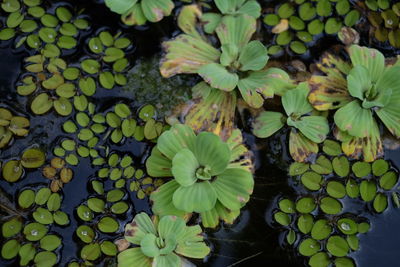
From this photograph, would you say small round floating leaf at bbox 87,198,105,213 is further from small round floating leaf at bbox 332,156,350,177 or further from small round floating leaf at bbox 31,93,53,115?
small round floating leaf at bbox 332,156,350,177

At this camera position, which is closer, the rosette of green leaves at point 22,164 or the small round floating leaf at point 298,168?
the rosette of green leaves at point 22,164

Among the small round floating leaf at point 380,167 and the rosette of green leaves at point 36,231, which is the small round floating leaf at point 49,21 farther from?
the small round floating leaf at point 380,167

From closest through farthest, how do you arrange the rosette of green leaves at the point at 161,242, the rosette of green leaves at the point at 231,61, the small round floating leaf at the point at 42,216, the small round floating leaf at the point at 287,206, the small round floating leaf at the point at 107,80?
1. the rosette of green leaves at the point at 161,242
2. the small round floating leaf at the point at 42,216
3. the small round floating leaf at the point at 287,206
4. the rosette of green leaves at the point at 231,61
5. the small round floating leaf at the point at 107,80

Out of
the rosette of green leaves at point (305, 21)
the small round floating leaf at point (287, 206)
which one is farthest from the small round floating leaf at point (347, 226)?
the rosette of green leaves at point (305, 21)

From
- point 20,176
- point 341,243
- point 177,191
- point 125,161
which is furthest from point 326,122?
point 20,176

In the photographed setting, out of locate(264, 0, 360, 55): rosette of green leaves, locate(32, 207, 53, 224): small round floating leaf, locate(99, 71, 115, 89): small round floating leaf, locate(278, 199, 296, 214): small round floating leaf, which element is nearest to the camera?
locate(32, 207, 53, 224): small round floating leaf

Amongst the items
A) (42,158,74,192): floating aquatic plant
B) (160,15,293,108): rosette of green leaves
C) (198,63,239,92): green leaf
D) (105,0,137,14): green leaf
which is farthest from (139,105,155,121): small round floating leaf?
(105,0,137,14): green leaf

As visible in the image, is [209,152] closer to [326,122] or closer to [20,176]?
[326,122]
